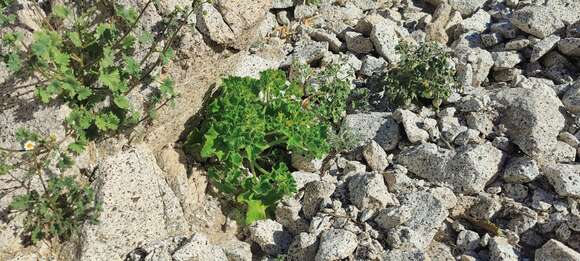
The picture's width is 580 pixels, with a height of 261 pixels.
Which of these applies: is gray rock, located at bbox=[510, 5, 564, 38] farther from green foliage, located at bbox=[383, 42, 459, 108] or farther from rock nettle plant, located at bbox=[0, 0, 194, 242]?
rock nettle plant, located at bbox=[0, 0, 194, 242]

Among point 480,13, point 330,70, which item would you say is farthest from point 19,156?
point 480,13

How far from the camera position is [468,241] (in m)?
4.73

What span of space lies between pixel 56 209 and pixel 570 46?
16.8 feet

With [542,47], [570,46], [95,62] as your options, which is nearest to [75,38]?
[95,62]

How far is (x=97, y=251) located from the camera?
4.64 m

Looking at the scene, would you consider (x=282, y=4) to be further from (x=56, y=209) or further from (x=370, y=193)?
(x=56, y=209)

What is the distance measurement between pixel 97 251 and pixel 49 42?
1.60 metres

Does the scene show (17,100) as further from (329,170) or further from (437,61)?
(437,61)

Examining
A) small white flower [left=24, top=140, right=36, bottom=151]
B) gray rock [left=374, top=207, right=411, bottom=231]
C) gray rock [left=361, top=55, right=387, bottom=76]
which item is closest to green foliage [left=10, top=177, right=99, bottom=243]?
small white flower [left=24, top=140, right=36, bottom=151]

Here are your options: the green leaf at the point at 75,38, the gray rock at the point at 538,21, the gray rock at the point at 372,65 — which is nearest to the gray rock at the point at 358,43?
the gray rock at the point at 372,65

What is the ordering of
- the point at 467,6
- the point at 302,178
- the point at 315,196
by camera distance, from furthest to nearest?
the point at 467,6
the point at 302,178
the point at 315,196

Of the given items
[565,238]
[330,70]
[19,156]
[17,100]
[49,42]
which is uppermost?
[49,42]

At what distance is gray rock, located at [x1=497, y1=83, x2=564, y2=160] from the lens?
5.24 m

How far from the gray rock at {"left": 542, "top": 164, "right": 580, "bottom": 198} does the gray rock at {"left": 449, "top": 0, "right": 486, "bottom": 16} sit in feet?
9.72
